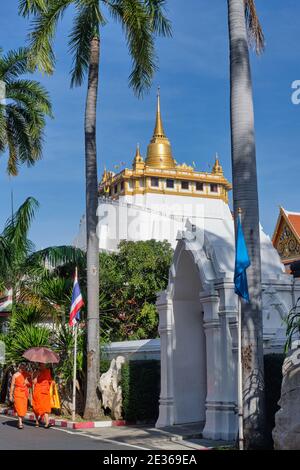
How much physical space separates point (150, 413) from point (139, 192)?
53437 mm

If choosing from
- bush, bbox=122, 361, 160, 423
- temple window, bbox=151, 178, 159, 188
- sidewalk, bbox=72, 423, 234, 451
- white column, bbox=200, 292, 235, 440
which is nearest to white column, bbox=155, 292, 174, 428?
sidewalk, bbox=72, 423, 234, 451

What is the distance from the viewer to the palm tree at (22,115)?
84.5 feet

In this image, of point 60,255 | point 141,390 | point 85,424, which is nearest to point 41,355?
point 85,424

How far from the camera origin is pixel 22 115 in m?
26.2

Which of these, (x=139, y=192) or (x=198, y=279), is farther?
(x=139, y=192)

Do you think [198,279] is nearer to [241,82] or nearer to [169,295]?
[169,295]

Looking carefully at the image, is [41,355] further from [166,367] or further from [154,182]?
[154,182]

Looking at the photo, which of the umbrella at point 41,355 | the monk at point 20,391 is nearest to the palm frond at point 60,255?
the umbrella at point 41,355

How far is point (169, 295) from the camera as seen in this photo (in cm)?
1645

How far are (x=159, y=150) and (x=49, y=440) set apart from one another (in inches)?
2544

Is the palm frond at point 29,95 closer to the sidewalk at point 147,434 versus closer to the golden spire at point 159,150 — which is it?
the sidewalk at point 147,434

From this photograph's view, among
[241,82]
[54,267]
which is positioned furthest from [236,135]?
[54,267]

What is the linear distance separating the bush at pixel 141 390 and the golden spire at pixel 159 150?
186 ft
